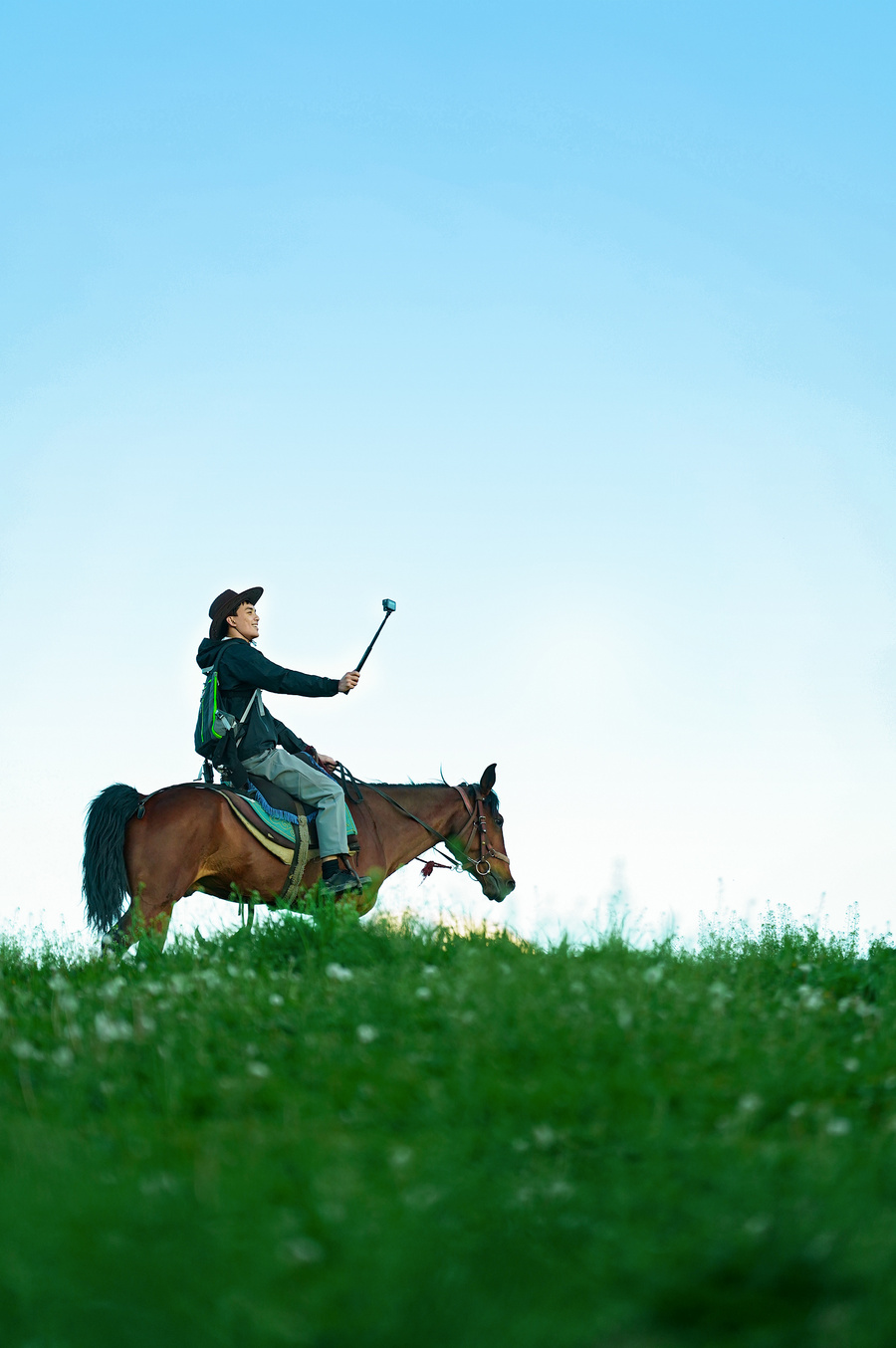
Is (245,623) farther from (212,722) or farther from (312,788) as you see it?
(312,788)

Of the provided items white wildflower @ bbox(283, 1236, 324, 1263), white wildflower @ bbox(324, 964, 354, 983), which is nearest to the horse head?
white wildflower @ bbox(324, 964, 354, 983)

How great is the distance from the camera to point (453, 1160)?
5.09 m

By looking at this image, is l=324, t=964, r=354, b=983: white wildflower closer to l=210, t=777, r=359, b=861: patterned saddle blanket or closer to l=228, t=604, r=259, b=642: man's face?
l=210, t=777, r=359, b=861: patterned saddle blanket

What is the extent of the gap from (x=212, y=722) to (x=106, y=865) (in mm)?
1935

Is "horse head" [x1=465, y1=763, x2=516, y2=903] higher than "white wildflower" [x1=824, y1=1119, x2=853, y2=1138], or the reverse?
"horse head" [x1=465, y1=763, x2=516, y2=903]

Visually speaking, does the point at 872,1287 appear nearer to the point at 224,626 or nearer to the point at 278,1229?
the point at 278,1229

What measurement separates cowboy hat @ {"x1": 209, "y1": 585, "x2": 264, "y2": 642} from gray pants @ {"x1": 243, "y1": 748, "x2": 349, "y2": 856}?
152 centimetres

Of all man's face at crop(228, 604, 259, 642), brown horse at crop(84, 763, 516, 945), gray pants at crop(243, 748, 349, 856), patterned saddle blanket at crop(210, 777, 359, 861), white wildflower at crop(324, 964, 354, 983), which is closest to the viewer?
white wildflower at crop(324, 964, 354, 983)

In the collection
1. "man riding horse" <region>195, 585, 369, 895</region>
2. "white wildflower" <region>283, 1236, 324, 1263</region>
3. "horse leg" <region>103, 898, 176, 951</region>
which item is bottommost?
"white wildflower" <region>283, 1236, 324, 1263</region>

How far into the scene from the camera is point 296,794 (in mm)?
13117

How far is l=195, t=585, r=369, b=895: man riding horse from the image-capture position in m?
13.0

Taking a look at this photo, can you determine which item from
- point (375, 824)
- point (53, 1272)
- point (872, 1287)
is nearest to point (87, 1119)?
point (53, 1272)

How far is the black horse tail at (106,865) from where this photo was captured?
11.9 meters

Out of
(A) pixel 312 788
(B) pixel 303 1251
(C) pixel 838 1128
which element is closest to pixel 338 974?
(C) pixel 838 1128
